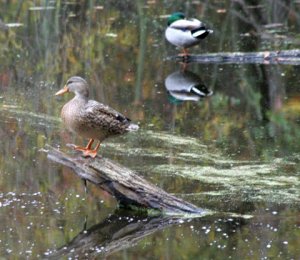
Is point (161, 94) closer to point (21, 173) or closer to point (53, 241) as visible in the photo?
point (21, 173)

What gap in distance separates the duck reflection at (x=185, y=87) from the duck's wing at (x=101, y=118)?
3.63 m

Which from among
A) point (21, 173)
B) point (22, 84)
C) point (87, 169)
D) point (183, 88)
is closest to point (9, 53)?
point (22, 84)

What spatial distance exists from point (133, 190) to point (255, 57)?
6.12m

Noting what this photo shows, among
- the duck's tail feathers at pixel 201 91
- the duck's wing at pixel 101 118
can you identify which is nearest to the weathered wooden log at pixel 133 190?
the duck's wing at pixel 101 118

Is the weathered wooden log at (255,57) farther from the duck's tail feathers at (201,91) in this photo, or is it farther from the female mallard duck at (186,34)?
the duck's tail feathers at (201,91)

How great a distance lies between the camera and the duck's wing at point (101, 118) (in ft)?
23.0

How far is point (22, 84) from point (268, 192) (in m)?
5.13

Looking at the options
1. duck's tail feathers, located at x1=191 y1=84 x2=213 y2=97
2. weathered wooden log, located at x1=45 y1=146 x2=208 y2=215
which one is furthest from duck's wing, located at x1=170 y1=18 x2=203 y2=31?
weathered wooden log, located at x1=45 y1=146 x2=208 y2=215

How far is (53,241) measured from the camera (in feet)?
20.3

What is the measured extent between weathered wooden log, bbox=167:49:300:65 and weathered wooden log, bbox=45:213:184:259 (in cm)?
595

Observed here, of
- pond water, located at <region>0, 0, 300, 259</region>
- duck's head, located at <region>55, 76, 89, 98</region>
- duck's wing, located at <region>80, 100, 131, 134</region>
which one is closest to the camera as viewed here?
pond water, located at <region>0, 0, 300, 259</region>

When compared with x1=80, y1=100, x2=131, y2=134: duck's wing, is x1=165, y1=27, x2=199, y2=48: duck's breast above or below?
below

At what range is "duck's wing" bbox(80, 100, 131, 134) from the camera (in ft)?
23.0

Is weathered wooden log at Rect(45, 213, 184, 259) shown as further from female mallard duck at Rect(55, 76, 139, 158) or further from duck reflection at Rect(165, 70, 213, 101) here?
duck reflection at Rect(165, 70, 213, 101)
